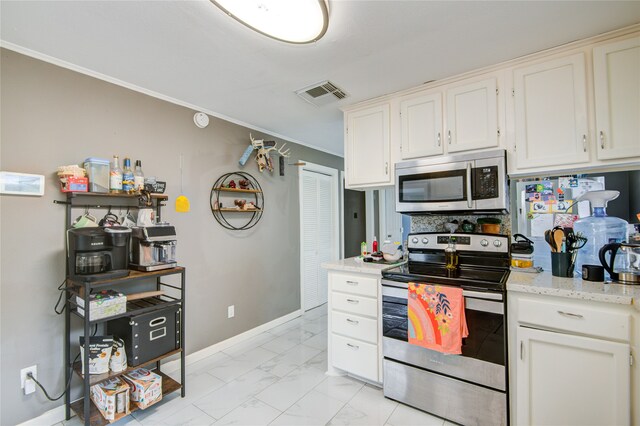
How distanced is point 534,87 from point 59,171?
128 inches

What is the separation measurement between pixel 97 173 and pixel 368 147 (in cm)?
215

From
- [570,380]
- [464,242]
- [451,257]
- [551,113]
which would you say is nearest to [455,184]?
[464,242]

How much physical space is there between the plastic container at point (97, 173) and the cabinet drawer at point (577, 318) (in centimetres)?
283

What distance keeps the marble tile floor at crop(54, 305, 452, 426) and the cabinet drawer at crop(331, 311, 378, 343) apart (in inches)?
15.9

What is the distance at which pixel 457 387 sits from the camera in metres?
1.82

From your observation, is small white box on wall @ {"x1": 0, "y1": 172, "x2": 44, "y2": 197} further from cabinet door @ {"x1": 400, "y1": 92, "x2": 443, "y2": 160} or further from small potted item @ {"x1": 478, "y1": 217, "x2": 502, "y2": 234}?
small potted item @ {"x1": 478, "y1": 217, "x2": 502, "y2": 234}

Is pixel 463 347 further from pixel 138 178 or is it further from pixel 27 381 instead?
pixel 27 381

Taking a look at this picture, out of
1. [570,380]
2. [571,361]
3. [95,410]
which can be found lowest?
[95,410]

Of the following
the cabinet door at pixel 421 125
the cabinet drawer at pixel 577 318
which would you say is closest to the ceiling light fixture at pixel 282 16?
the cabinet door at pixel 421 125

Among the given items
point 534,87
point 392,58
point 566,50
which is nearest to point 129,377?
point 392,58

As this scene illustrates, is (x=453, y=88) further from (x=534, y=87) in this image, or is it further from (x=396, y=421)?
(x=396, y=421)

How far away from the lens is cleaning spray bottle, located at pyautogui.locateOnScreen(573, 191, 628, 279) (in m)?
1.92

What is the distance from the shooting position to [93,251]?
1840 millimetres

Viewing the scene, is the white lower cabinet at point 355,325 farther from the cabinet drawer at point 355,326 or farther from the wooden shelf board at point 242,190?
the wooden shelf board at point 242,190
